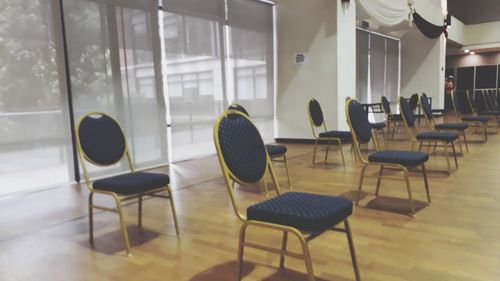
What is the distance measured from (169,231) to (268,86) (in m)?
5.13

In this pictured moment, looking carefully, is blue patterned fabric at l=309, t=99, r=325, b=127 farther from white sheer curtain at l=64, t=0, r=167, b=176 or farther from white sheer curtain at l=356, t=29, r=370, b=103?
white sheer curtain at l=356, t=29, r=370, b=103

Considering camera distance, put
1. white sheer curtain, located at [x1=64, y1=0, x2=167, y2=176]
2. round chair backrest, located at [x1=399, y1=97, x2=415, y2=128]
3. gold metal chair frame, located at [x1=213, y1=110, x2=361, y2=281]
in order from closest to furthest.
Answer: gold metal chair frame, located at [x1=213, y1=110, x2=361, y2=281] < round chair backrest, located at [x1=399, y1=97, x2=415, y2=128] < white sheer curtain, located at [x1=64, y1=0, x2=167, y2=176]

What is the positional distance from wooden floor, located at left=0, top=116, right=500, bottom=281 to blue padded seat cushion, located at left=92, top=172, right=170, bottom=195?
410mm

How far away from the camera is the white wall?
7.01m

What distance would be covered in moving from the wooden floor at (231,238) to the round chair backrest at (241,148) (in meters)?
0.62

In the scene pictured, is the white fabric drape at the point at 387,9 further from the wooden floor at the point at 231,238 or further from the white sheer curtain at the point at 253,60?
the wooden floor at the point at 231,238

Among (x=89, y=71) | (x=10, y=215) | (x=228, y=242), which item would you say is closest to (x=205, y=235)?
(x=228, y=242)

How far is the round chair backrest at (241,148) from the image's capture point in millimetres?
1888

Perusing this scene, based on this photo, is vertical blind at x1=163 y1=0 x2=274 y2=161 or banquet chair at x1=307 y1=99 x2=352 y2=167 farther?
vertical blind at x1=163 y1=0 x2=274 y2=161

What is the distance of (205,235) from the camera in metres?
2.81

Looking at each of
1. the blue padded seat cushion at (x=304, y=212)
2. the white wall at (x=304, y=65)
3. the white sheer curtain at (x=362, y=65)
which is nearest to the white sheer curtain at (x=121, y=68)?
the white wall at (x=304, y=65)

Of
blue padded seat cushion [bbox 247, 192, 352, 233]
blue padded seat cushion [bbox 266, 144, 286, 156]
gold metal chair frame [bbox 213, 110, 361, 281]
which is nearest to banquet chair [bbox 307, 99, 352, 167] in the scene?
blue padded seat cushion [bbox 266, 144, 286, 156]

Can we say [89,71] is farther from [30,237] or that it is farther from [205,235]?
[205,235]

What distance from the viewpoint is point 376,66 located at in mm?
11391
